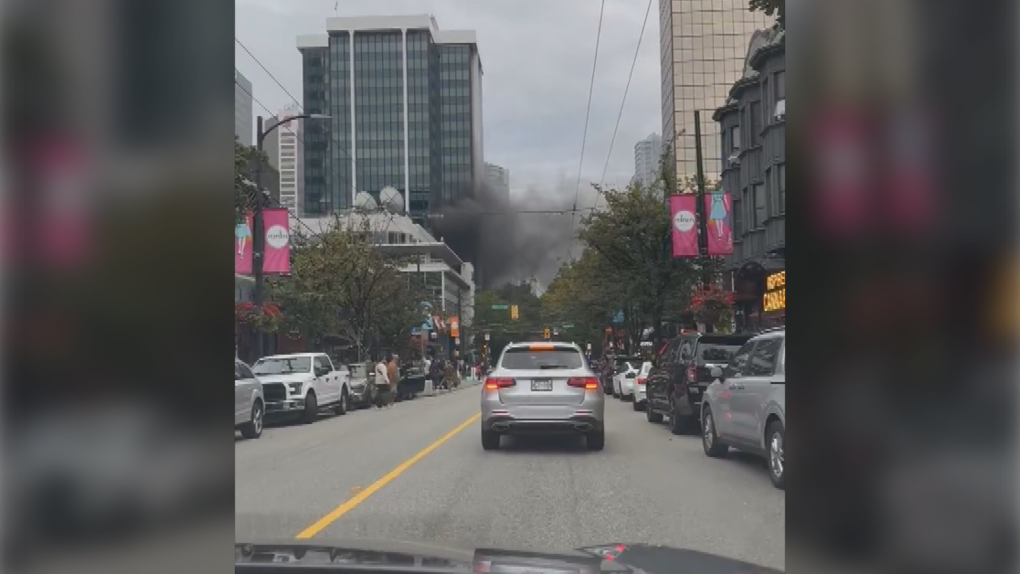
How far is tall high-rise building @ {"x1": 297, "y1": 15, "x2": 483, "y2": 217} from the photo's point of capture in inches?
632

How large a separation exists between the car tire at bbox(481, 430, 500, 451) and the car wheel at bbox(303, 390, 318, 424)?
8401 millimetres

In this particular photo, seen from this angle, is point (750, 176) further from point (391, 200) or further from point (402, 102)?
point (402, 102)

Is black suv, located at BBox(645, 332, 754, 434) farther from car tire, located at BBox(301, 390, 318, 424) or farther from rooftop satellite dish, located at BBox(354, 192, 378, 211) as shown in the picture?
rooftop satellite dish, located at BBox(354, 192, 378, 211)

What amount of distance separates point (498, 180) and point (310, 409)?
677 centimetres

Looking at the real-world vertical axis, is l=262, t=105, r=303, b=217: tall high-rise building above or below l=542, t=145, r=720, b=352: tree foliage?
above

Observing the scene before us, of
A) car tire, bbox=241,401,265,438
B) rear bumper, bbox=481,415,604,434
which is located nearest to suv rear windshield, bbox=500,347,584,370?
rear bumper, bbox=481,415,604,434

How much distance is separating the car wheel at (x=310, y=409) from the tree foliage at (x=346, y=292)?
10.3 m

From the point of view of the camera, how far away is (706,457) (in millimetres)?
12500

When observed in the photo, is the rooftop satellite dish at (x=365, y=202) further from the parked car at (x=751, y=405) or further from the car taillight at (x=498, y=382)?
the parked car at (x=751, y=405)

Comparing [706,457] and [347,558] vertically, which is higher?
[347,558]

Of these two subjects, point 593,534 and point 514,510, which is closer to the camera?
point 593,534
